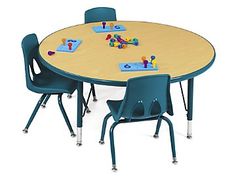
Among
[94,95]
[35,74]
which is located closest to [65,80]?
[35,74]

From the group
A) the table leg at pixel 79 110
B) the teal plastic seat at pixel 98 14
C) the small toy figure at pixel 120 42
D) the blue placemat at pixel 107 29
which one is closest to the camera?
the table leg at pixel 79 110

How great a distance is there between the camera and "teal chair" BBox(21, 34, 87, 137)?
228 inches

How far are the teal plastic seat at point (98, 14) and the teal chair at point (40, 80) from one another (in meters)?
1.05

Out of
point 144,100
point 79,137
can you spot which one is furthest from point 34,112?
point 144,100

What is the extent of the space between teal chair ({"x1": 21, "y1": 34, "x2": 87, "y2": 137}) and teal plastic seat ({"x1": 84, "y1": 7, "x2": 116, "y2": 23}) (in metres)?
1.05

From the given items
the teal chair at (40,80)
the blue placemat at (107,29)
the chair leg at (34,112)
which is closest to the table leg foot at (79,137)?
the teal chair at (40,80)

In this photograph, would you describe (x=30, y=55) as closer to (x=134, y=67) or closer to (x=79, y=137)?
(x=79, y=137)

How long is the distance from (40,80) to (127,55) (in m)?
0.98

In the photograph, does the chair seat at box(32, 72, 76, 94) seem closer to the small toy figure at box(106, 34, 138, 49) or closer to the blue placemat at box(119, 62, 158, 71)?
the small toy figure at box(106, 34, 138, 49)

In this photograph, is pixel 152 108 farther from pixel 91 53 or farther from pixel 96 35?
pixel 96 35

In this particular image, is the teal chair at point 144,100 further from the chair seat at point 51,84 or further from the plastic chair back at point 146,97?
the chair seat at point 51,84

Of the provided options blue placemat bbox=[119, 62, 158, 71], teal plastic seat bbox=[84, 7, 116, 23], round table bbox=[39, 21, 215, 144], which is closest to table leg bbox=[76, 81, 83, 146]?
round table bbox=[39, 21, 215, 144]

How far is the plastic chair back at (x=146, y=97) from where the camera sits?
16.7 ft

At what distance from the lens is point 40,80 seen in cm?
608
